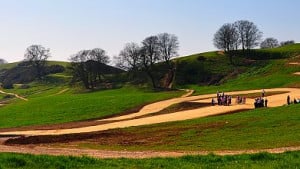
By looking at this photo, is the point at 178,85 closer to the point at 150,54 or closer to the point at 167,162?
the point at 150,54

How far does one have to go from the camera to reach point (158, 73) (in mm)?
122875

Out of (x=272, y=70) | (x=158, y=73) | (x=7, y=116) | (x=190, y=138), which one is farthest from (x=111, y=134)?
(x=158, y=73)

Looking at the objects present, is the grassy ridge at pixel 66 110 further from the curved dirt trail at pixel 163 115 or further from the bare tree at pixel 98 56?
the bare tree at pixel 98 56

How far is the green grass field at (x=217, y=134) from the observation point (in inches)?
1149

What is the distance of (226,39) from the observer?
131875 millimetres

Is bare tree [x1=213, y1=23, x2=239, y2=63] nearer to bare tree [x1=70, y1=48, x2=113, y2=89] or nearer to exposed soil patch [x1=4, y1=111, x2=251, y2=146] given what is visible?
bare tree [x1=70, y1=48, x2=113, y2=89]

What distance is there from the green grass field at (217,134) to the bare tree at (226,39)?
88.5 m

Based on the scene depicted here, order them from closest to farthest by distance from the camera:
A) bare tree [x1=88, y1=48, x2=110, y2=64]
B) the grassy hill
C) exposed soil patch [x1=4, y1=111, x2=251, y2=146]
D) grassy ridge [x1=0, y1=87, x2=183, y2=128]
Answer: exposed soil patch [x1=4, y1=111, x2=251, y2=146] < grassy ridge [x1=0, y1=87, x2=183, y2=128] < the grassy hill < bare tree [x1=88, y1=48, x2=110, y2=64]

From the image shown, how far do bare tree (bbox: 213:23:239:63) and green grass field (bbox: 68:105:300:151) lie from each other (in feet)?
290

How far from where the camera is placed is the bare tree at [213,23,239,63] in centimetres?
13175

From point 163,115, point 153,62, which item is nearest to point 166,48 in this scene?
point 153,62

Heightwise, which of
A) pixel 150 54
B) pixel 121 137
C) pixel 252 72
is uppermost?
pixel 150 54

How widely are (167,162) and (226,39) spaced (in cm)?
11536

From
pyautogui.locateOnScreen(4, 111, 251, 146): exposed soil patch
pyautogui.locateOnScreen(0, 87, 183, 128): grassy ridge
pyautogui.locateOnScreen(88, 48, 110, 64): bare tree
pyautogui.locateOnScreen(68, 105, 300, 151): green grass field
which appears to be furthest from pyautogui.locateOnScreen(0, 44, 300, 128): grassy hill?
pyautogui.locateOnScreen(88, 48, 110, 64): bare tree
